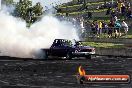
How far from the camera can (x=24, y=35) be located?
134 ft

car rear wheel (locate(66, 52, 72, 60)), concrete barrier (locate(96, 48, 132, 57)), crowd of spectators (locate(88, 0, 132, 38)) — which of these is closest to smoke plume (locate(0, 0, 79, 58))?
crowd of spectators (locate(88, 0, 132, 38))

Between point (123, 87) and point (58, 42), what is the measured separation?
A: 2066 cm

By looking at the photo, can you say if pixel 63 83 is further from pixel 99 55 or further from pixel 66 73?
pixel 99 55

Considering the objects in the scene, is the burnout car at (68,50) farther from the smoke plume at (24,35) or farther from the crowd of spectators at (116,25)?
the crowd of spectators at (116,25)

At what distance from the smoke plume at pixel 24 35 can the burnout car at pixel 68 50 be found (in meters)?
1.28

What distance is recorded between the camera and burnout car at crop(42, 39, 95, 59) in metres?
36.7

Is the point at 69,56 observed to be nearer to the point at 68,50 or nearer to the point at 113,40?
the point at 68,50

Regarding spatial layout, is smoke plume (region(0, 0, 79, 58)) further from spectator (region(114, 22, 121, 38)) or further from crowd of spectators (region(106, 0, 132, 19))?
crowd of spectators (region(106, 0, 132, 19))

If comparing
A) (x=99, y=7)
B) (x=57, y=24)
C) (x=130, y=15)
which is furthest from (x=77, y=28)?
(x=99, y=7)

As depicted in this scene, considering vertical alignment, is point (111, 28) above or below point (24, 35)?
above

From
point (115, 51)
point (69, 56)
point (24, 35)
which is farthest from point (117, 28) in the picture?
point (24, 35)

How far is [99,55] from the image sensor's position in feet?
132

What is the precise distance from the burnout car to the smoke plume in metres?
1.28

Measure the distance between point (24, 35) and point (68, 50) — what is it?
5.32 metres
